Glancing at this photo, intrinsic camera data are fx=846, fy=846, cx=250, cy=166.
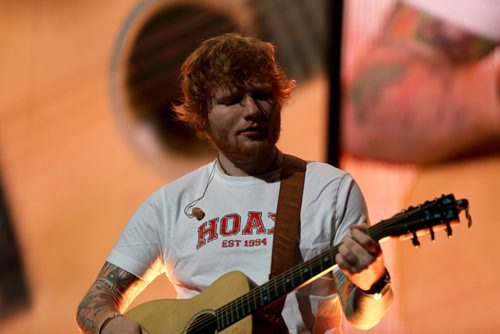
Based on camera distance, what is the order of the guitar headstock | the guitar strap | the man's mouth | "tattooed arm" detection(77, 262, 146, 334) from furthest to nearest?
1. "tattooed arm" detection(77, 262, 146, 334)
2. the man's mouth
3. the guitar strap
4. the guitar headstock

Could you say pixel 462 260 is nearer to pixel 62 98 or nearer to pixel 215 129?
pixel 215 129

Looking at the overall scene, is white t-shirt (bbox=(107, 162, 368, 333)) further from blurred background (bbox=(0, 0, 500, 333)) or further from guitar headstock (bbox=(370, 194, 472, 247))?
blurred background (bbox=(0, 0, 500, 333))

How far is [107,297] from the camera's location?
245 cm

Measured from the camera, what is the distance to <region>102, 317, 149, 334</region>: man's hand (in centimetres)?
231

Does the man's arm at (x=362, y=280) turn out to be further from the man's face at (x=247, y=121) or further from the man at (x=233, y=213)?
the man's face at (x=247, y=121)

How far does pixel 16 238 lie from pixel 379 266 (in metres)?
2.62

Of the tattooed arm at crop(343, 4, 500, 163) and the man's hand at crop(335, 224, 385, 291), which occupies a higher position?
the tattooed arm at crop(343, 4, 500, 163)

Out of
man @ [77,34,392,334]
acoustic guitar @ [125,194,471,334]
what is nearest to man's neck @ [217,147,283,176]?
man @ [77,34,392,334]

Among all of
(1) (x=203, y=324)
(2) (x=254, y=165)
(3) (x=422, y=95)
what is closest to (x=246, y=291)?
(1) (x=203, y=324)

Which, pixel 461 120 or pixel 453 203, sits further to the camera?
pixel 461 120

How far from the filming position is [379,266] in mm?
1961

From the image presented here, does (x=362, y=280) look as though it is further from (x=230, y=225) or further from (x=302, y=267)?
(x=230, y=225)

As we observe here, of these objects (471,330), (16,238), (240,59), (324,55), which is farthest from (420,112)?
(16,238)

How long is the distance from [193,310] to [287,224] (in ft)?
1.14
